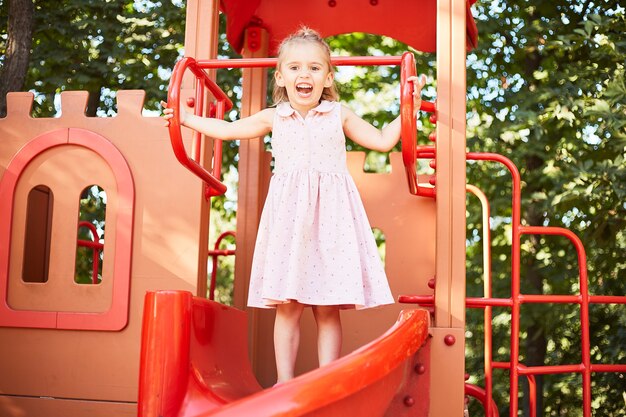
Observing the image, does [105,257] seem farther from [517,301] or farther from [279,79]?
[517,301]

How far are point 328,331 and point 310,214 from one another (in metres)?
0.45

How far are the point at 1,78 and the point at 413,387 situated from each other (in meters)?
4.47

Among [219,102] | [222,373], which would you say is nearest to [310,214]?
[222,373]

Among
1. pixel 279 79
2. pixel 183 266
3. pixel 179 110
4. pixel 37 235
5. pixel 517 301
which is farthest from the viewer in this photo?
pixel 37 235

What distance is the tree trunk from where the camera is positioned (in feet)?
20.2

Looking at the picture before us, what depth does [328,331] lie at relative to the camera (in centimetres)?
309

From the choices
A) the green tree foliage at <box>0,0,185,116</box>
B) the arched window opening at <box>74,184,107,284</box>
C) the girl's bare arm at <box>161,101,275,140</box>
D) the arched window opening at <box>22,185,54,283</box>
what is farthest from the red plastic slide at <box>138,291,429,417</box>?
the green tree foliage at <box>0,0,185,116</box>

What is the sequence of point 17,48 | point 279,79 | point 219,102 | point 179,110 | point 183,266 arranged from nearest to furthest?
point 179,110
point 279,79
point 183,266
point 219,102
point 17,48

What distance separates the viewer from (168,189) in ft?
12.0

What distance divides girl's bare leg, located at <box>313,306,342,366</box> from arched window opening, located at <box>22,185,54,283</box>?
2066 millimetres

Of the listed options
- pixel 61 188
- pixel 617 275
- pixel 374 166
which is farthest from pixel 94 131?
pixel 374 166

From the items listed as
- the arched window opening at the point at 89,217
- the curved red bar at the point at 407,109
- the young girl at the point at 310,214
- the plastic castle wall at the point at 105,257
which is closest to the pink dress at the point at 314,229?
the young girl at the point at 310,214

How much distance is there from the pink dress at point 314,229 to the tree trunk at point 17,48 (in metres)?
3.69

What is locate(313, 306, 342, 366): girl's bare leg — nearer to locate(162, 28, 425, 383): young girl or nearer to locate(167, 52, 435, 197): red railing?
locate(162, 28, 425, 383): young girl
